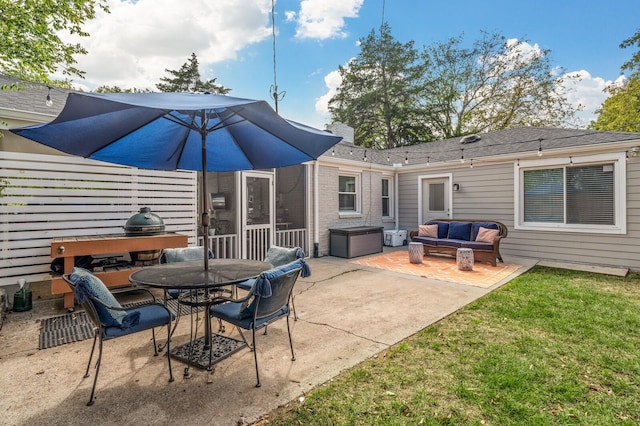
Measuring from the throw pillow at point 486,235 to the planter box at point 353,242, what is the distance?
2616 millimetres

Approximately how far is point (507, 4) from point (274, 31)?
1082 cm

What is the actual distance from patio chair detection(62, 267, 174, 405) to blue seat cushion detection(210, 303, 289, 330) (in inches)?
16.4

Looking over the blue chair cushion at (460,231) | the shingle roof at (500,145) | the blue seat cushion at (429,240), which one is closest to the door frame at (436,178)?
the shingle roof at (500,145)

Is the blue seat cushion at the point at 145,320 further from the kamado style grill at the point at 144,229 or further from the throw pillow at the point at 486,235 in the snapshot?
the throw pillow at the point at 486,235

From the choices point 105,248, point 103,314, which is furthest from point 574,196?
point 105,248

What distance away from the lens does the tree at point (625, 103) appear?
39.7 ft

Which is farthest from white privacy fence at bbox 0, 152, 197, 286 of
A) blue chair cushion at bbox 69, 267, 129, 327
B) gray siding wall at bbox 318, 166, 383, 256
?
gray siding wall at bbox 318, 166, 383, 256

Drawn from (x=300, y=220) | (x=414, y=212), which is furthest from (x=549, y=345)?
(x=414, y=212)

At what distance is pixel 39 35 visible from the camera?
11.7ft

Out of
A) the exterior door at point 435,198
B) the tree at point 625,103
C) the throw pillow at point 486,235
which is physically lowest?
the throw pillow at point 486,235

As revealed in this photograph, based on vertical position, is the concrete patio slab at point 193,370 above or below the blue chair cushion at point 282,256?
below

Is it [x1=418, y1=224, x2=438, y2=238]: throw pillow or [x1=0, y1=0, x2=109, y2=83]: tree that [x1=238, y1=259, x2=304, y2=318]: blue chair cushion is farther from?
[x1=418, y1=224, x2=438, y2=238]: throw pillow

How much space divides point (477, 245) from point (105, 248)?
23.9ft

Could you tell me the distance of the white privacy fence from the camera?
A: 4480mm
